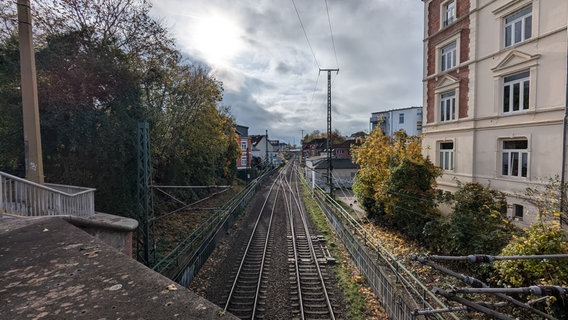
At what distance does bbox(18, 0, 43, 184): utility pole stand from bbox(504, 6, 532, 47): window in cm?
1935

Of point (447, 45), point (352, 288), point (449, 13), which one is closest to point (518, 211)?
point (352, 288)

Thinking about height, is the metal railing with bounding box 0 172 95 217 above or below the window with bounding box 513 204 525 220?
above

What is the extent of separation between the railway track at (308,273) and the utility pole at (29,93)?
30.8 feet

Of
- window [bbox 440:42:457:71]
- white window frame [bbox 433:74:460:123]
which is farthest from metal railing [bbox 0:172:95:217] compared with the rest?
window [bbox 440:42:457:71]

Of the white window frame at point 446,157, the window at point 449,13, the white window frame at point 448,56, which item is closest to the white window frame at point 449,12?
the window at point 449,13

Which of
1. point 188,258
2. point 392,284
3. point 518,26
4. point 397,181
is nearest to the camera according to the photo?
point 392,284

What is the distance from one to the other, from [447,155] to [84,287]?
757 inches

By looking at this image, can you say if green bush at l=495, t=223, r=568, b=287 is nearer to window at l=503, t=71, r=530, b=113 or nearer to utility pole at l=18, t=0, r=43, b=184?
window at l=503, t=71, r=530, b=113


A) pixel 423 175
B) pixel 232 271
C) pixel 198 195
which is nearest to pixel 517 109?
pixel 423 175

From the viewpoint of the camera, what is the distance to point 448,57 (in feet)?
56.6

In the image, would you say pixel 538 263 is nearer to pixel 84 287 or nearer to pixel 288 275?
pixel 288 275

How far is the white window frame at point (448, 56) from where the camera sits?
1667cm

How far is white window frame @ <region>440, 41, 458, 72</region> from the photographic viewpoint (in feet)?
54.7

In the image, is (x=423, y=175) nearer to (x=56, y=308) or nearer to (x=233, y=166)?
(x=56, y=308)
